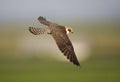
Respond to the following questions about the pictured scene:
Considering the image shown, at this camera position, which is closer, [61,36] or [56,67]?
[61,36]

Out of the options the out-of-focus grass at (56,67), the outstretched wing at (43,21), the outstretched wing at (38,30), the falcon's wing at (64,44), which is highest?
the out-of-focus grass at (56,67)

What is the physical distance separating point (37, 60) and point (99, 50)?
799mm

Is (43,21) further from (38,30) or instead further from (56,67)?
(56,67)

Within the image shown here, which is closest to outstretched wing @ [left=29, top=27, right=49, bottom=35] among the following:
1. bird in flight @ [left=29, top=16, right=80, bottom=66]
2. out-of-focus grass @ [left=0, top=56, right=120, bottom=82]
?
bird in flight @ [left=29, top=16, right=80, bottom=66]

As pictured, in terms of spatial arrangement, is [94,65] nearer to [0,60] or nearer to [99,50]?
[99,50]

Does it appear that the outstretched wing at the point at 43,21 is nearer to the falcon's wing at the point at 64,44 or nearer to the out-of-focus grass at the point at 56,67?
the falcon's wing at the point at 64,44

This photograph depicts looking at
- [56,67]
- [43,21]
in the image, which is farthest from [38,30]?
[56,67]

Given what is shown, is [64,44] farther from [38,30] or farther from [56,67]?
[56,67]

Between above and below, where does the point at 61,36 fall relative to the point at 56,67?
below

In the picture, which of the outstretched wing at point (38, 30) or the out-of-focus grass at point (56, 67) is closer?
the outstretched wing at point (38, 30)

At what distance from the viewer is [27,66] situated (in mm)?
5965

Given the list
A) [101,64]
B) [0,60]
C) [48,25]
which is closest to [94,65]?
[101,64]

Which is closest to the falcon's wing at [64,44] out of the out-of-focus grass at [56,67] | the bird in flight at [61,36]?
the bird in flight at [61,36]

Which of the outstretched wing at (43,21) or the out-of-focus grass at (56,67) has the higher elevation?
the out-of-focus grass at (56,67)
